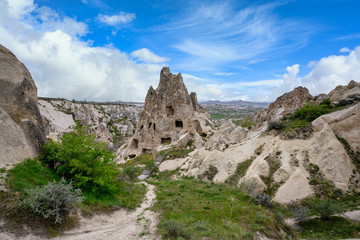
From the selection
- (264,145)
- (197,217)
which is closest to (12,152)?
(197,217)

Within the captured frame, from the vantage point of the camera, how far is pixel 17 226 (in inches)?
239

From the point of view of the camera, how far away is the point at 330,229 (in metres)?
9.54

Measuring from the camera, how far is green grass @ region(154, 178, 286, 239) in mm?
6762

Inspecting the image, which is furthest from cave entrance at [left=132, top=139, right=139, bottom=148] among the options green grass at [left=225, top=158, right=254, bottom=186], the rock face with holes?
green grass at [left=225, top=158, right=254, bottom=186]

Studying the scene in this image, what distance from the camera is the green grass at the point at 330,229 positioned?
8710mm

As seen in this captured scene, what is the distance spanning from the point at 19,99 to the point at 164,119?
3046 centimetres

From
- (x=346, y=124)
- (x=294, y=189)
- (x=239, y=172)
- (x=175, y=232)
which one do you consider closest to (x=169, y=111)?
(x=239, y=172)

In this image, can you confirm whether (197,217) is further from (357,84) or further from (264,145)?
(357,84)

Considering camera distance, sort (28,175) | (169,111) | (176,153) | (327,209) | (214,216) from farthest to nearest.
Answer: (169,111)
(176,153)
(327,209)
(214,216)
(28,175)

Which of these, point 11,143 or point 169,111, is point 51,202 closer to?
point 11,143

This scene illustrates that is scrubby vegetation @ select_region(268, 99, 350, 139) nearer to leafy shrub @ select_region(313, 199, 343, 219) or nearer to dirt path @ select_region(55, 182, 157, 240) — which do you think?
leafy shrub @ select_region(313, 199, 343, 219)

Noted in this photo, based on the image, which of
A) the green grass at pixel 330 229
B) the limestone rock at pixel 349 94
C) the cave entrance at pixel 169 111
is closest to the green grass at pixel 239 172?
the green grass at pixel 330 229

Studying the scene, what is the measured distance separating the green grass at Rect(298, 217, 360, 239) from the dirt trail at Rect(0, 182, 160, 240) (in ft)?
24.0

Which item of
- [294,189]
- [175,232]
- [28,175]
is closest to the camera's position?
[175,232]
